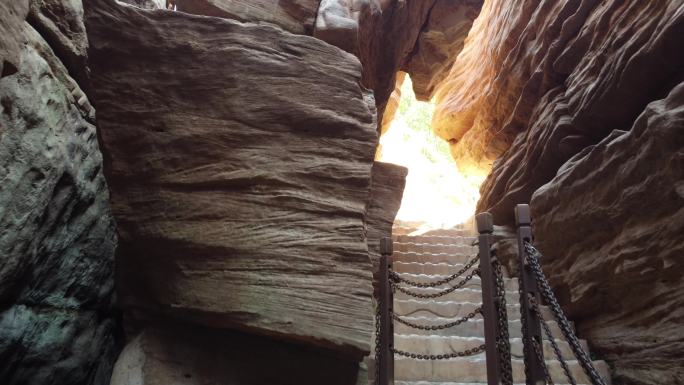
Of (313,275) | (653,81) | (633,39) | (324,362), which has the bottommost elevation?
(324,362)

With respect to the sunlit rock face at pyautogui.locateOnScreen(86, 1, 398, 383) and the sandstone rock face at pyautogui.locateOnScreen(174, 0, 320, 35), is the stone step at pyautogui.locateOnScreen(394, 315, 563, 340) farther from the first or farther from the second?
the sandstone rock face at pyautogui.locateOnScreen(174, 0, 320, 35)

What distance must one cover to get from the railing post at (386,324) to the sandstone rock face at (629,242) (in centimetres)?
259

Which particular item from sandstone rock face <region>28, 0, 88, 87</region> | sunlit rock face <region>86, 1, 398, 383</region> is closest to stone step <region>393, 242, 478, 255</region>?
sunlit rock face <region>86, 1, 398, 383</region>

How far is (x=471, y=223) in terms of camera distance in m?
9.87

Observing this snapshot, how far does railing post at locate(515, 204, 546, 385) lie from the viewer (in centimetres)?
351

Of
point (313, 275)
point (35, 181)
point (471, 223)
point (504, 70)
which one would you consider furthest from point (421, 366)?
point (504, 70)

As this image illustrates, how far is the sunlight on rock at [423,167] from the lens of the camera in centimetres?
1786

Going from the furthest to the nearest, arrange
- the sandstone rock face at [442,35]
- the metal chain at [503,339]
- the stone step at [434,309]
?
the sandstone rock face at [442,35] → the stone step at [434,309] → the metal chain at [503,339]

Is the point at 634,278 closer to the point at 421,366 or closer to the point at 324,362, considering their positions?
the point at 421,366

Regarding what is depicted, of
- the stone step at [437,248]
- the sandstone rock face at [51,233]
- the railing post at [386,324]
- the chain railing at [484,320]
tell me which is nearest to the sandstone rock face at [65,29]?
the sandstone rock face at [51,233]

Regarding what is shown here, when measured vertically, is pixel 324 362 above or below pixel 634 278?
below

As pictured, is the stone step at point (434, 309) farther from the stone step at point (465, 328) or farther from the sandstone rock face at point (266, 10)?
the sandstone rock face at point (266, 10)

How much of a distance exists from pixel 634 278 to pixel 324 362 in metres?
3.48

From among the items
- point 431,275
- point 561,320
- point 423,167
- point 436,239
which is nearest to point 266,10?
point 561,320
